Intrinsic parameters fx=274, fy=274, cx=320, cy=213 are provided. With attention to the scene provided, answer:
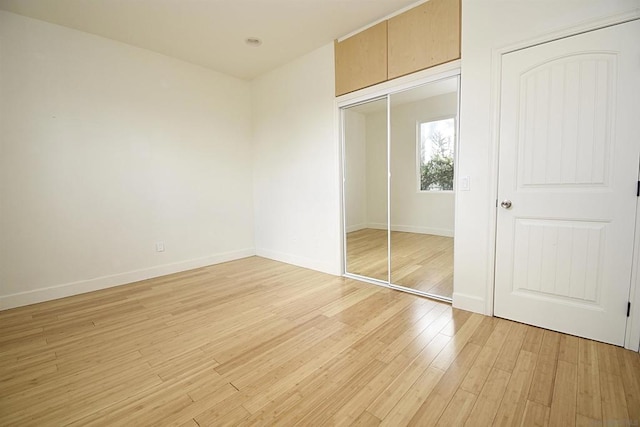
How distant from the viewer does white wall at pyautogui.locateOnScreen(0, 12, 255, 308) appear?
2.90 m

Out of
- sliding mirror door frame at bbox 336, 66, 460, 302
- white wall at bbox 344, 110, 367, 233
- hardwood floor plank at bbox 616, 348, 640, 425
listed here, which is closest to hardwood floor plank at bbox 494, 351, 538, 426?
hardwood floor plank at bbox 616, 348, 640, 425

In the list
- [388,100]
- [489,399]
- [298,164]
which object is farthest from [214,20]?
[489,399]

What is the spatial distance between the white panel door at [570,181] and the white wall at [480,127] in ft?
0.31

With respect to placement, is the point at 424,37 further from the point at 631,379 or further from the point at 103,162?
the point at 103,162

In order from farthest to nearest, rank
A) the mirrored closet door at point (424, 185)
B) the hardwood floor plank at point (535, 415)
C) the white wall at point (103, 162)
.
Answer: the mirrored closet door at point (424, 185), the white wall at point (103, 162), the hardwood floor plank at point (535, 415)

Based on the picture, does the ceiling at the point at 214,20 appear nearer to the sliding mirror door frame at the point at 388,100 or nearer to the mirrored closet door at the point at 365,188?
the sliding mirror door frame at the point at 388,100

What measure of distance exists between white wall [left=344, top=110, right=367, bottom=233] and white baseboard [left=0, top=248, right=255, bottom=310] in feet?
7.16

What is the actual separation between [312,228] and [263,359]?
88.2 inches

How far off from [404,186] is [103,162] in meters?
4.01

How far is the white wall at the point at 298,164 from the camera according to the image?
3691 millimetres

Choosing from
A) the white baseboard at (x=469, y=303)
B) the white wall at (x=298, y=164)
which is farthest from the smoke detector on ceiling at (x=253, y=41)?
the white baseboard at (x=469, y=303)

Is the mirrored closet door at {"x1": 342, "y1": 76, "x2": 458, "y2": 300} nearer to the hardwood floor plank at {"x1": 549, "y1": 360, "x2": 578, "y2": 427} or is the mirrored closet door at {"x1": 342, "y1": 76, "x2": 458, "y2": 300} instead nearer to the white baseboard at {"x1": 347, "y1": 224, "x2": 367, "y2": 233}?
the white baseboard at {"x1": 347, "y1": 224, "x2": 367, "y2": 233}

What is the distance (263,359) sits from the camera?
1957 millimetres

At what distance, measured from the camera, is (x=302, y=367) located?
1.85 metres
